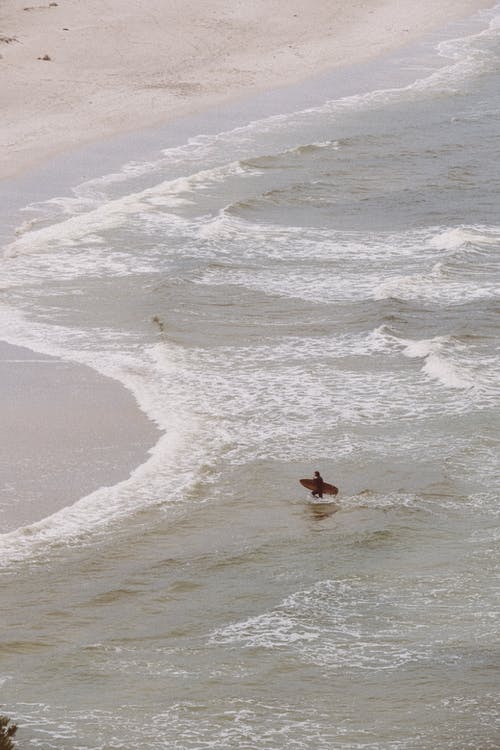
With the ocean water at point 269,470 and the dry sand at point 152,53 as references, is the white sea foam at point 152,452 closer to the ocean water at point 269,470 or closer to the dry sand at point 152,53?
the ocean water at point 269,470

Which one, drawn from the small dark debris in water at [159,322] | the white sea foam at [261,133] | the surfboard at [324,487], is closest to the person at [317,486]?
the surfboard at [324,487]

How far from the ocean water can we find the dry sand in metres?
4.02

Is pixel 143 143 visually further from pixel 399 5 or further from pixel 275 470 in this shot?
pixel 399 5

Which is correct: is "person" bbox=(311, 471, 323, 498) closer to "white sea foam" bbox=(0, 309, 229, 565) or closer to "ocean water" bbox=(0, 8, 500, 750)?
"ocean water" bbox=(0, 8, 500, 750)

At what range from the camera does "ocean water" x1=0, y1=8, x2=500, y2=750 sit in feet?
36.1

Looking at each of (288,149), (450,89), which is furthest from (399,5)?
(288,149)

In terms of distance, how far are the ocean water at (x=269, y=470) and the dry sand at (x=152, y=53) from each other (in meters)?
4.02

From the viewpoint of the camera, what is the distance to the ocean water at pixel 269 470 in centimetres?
1102

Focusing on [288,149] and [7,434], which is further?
[288,149]

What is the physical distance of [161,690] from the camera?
1105cm

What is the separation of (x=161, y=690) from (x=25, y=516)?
3714 mm

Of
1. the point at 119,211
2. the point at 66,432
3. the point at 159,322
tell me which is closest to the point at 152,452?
the point at 66,432

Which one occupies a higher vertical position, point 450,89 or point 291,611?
point 450,89

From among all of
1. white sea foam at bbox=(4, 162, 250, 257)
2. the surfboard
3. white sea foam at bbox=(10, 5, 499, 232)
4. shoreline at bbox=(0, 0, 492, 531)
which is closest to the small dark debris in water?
shoreline at bbox=(0, 0, 492, 531)
